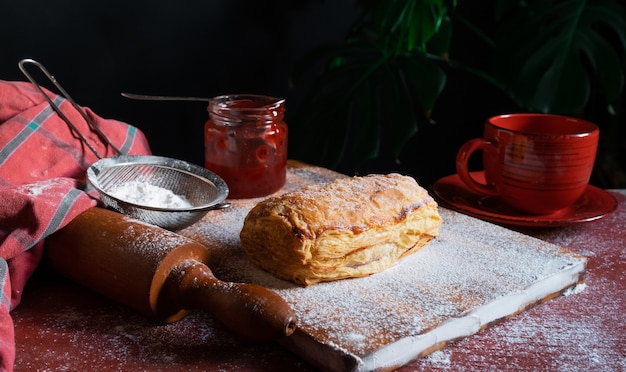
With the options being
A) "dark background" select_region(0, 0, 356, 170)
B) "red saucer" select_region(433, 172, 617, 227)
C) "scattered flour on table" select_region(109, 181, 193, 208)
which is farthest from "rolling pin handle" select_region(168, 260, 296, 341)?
"dark background" select_region(0, 0, 356, 170)

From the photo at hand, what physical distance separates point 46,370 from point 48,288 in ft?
0.81

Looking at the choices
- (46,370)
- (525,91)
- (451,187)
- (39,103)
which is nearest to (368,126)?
(525,91)

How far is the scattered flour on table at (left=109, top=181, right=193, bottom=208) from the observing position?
3.76 ft

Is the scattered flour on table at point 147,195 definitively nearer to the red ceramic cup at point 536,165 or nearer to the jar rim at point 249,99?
the jar rim at point 249,99

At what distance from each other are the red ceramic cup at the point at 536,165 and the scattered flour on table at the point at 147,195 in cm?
55

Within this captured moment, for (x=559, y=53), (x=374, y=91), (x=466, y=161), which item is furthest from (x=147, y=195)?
(x=559, y=53)

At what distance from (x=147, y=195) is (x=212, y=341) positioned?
37 cm

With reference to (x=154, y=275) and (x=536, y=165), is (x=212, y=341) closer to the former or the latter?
(x=154, y=275)

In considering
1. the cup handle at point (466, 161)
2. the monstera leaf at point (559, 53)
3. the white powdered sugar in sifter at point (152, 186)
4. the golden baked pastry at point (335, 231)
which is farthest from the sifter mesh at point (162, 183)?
the monstera leaf at point (559, 53)

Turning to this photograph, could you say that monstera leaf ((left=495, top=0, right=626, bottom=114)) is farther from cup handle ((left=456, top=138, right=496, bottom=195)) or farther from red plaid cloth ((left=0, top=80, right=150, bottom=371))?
red plaid cloth ((left=0, top=80, right=150, bottom=371))

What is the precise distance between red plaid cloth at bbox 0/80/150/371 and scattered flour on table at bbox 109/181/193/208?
68 mm

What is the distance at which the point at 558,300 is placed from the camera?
1.04 m

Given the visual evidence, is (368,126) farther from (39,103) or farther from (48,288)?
(48,288)

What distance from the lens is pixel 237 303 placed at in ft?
2.76
